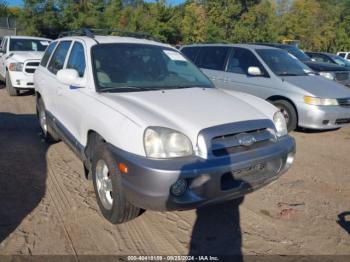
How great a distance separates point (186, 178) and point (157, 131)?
46 cm

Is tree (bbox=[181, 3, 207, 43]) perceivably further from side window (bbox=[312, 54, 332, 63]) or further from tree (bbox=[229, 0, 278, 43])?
side window (bbox=[312, 54, 332, 63])

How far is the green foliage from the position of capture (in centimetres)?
3159

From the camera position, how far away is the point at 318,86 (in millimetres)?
6641

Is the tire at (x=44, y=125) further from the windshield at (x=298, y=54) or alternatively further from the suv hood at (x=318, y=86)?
the windshield at (x=298, y=54)

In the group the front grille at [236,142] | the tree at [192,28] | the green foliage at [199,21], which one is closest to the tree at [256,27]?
the green foliage at [199,21]

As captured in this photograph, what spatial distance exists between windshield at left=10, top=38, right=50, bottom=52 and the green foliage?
72.4 feet

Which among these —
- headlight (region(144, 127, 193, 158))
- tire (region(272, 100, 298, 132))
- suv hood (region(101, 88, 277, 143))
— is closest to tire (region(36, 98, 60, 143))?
suv hood (region(101, 88, 277, 143))

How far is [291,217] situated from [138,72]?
7.66 feet

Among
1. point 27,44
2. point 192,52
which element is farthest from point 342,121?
point 27,44

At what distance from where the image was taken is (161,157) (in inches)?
110

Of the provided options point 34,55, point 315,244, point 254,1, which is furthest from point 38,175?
point 254,1

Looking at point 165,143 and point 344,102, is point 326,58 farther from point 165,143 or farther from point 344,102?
point 165,143

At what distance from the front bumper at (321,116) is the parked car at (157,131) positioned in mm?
2835

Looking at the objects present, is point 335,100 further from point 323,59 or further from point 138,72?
point 323,59
